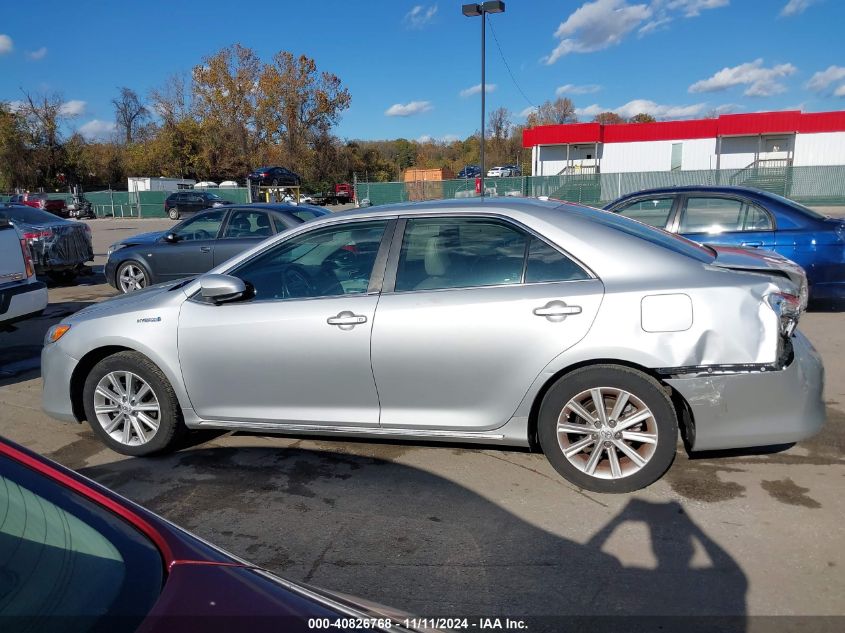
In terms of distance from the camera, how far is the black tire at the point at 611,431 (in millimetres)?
3482

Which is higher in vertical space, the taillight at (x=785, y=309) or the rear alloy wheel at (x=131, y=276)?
the taillight at (x=785, y=309)

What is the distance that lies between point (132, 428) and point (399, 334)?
2031mm

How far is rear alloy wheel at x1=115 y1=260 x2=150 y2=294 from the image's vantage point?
34.8 ft

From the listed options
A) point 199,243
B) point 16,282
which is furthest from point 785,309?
point 199,243

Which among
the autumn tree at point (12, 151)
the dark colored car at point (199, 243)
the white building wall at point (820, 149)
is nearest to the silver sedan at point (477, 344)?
the dark colored car at point (199, 243)

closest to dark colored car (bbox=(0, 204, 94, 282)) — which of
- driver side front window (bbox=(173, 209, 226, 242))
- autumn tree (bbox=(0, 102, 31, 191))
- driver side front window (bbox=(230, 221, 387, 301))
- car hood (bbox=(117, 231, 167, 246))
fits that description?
car hood (bbox=(117, 231, 167, 246))

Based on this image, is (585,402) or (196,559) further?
(585,402)

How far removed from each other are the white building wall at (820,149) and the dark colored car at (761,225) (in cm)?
4150

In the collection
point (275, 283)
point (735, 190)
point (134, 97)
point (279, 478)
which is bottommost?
point (279, 478)

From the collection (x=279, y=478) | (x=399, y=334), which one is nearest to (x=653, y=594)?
(x=399, y=334)

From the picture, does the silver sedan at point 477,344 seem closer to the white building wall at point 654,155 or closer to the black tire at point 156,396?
the black tire at point 156,396

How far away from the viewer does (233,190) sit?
141 ft

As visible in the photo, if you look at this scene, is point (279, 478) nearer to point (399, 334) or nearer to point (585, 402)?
point (399, 334)

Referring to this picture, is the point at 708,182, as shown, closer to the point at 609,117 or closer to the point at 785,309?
the point at 785,309
